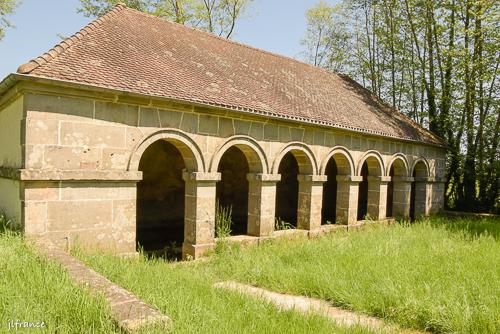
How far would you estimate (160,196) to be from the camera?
11.9 meters

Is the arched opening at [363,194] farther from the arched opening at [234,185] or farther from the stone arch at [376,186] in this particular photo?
the arched opening at [234,185]

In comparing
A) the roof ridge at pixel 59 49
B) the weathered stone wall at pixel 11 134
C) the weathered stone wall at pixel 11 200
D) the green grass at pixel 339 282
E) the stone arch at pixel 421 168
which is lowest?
the green grass at pixel 339 282

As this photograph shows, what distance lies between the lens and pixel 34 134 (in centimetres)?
582

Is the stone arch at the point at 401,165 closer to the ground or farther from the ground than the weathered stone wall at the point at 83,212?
farther from the ground

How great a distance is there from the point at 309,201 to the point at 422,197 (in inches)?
271

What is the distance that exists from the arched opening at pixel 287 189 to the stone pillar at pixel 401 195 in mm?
3722

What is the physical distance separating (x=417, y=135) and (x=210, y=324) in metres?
12.9

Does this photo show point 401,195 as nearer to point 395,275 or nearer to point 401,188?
point 401,188

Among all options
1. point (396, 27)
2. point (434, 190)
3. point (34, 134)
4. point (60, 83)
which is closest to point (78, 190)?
point (34, 134)

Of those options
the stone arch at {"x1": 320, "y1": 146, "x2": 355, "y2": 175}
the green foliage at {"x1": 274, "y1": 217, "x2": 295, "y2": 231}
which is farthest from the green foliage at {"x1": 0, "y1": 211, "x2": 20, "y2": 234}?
the stone arch at {"x1": 320, "y1": 146, "x2": 355, "y2": 175}

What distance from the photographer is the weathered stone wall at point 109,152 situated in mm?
5918

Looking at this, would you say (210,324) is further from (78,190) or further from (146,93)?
(146,93)

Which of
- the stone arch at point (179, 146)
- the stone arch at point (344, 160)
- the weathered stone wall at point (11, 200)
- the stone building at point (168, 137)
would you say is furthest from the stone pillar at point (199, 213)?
the stone arch at point (344, 160)

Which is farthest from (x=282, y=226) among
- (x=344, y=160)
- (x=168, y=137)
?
(x=168, y=137)
